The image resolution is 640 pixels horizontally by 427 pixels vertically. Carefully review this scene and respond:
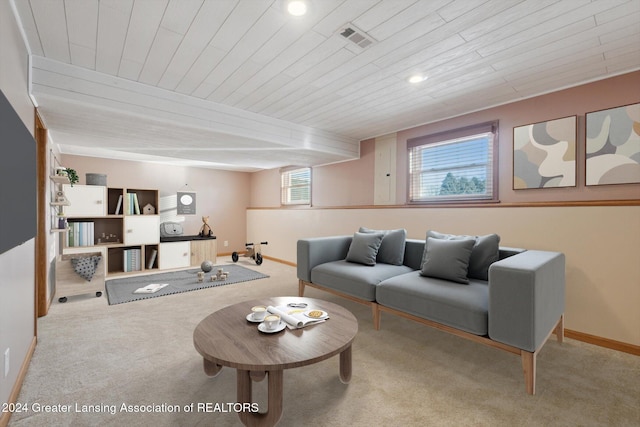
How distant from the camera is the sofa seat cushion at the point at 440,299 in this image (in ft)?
6.31

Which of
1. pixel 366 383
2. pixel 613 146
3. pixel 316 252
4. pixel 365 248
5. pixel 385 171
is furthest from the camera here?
pixel 385 171

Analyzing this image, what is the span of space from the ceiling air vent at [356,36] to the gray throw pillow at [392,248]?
1908mm

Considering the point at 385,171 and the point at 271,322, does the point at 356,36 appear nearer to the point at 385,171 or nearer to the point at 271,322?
the point at 271,322

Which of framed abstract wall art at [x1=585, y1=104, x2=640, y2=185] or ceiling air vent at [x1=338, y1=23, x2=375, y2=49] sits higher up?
ceiling air vent at [x1=338, y1=23, x2=375, y2=49]

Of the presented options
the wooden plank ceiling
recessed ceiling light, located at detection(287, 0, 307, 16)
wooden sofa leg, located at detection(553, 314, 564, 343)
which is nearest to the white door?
the wooden plank ceiling

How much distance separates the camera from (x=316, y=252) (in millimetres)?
3346

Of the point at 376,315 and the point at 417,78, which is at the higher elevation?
the point at 417,78

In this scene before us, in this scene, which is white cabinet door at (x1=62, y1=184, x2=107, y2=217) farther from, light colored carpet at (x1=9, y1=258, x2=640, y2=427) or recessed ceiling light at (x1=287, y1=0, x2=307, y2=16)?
recessed ceiling light at (x1=287, y1=0, x2=307, y2=16)

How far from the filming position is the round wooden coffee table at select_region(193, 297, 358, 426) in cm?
Answer: 133

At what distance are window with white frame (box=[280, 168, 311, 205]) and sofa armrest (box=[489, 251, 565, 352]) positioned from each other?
396 cm

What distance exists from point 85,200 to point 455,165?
17.7 ft

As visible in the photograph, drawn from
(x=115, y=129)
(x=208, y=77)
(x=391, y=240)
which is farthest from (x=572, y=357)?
(x=115, y=129)

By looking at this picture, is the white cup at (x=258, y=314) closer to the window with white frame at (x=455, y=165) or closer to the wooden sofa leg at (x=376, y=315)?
the wooden sofa leg at (x=376, y=315)

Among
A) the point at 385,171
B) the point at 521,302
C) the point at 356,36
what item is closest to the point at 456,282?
the point at 521,302
